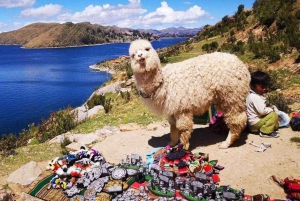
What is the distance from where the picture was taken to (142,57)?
500 cm

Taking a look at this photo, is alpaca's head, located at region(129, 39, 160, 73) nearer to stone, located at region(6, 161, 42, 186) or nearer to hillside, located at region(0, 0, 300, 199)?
hillside, located at region(0, 0, 300, 199)

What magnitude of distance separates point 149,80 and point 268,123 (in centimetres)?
275

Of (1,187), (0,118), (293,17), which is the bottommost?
(0,118)

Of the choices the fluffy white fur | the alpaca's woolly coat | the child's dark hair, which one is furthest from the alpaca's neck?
the child's dark hair

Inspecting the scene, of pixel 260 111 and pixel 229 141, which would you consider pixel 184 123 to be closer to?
pixel 229 141

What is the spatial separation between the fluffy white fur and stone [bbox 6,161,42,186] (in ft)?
7.96

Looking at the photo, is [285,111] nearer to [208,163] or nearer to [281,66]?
[208,163]

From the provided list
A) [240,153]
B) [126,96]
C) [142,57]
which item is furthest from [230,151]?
[126,96]

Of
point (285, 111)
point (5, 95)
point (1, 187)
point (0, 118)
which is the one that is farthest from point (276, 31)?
point (5, 95)

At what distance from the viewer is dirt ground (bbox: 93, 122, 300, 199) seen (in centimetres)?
482

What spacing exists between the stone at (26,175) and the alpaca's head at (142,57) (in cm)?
265

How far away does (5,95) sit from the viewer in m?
29.8

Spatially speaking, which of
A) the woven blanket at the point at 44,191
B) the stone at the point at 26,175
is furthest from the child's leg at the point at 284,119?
the stone at the point at 26,175

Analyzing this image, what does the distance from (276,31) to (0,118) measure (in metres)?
19.2
